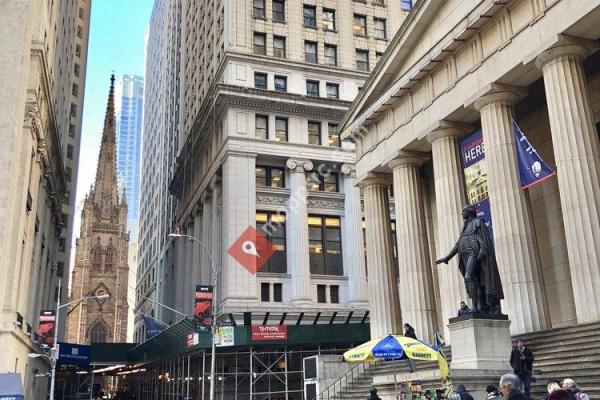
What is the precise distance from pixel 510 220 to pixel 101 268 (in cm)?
12717

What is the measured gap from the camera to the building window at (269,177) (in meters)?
48.2

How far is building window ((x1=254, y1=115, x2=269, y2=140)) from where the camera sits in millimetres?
48000

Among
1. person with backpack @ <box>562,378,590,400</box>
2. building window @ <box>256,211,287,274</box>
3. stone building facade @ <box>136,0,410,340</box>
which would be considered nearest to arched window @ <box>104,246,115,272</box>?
stone building facade @ <box>136,0,410,340</box>

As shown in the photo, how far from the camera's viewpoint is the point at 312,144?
49.2 meters

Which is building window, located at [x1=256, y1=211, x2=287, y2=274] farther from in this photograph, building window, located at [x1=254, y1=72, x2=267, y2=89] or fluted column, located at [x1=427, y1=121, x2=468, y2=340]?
fluted column, located at [x1=427, y1=121, x2=468, y2=340]

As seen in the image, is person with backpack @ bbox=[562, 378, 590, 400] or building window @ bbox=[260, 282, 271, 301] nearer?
person with backpack @ bbox=[562, 378, 590, 400]

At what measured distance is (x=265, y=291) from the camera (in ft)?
148

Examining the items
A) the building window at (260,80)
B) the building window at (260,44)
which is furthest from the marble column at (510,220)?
the building window at (260,44)

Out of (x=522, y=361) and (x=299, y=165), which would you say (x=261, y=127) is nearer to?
(x=299, y=165)

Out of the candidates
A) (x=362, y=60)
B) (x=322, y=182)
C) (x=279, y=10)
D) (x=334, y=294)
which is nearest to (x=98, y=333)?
(x=322, y=182)

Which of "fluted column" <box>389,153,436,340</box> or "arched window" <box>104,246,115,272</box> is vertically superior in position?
"arched window" <box>104,246,115,272</box>

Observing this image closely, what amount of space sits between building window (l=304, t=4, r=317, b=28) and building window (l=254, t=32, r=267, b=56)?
422 centimetres

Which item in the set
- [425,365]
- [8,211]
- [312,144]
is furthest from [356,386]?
[312,144]

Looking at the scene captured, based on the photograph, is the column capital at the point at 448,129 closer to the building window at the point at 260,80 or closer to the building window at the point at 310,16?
the building window at the point at 260,80
